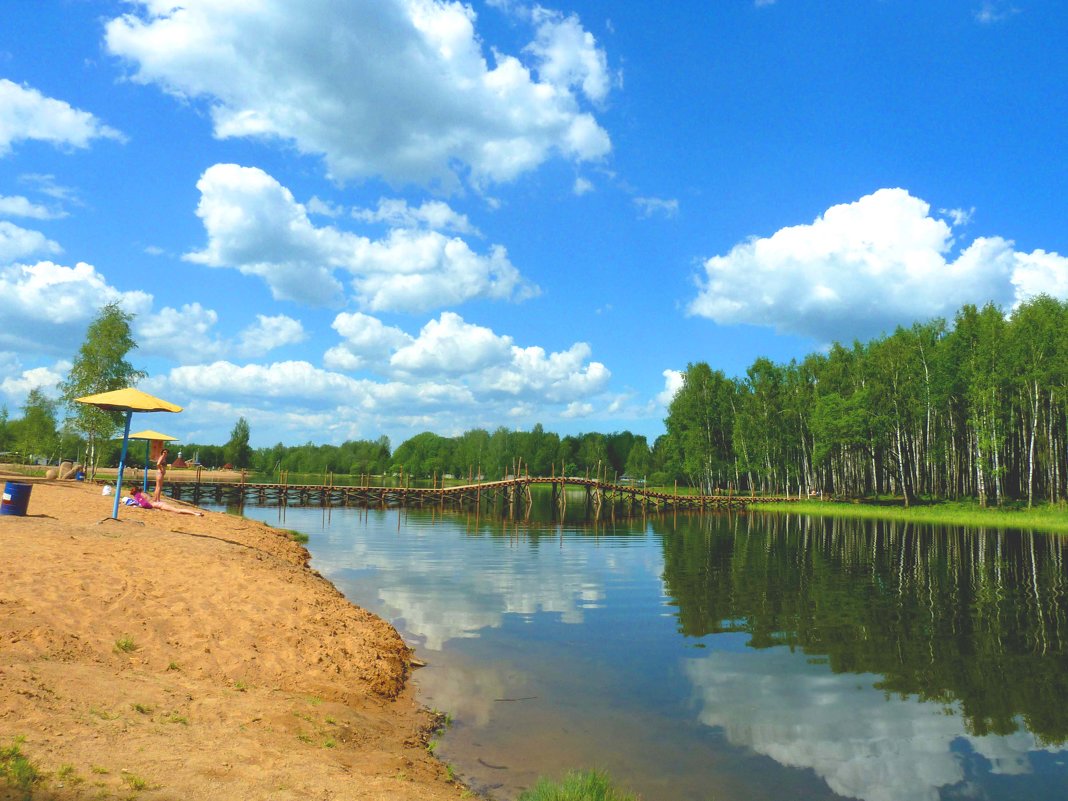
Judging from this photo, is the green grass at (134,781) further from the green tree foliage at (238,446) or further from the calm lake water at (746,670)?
the green tree foliage at (238,446)

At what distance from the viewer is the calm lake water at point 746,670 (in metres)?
9.24

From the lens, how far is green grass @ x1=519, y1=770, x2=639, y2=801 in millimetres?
Result: 7113

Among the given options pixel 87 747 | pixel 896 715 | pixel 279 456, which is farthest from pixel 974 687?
pixel 279 456

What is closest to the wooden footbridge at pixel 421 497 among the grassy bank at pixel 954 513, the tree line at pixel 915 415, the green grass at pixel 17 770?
Answer: the tree line at pixel 915 415

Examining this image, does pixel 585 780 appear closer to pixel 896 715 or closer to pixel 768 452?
pixel 896 715

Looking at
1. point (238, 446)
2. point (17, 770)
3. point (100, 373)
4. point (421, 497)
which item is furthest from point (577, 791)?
point (238, 446)

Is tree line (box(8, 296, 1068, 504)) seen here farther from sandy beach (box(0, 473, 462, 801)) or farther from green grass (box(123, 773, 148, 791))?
green grass (box(123, 773, 148, 791))

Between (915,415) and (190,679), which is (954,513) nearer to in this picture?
(915,415)

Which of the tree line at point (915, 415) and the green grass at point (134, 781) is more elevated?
the tree line at point (915, 415)

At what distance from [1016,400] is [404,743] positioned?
60.4 metres

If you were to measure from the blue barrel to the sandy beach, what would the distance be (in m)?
0.97

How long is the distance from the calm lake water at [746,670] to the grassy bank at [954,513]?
18.2m

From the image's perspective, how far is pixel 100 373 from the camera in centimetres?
4769

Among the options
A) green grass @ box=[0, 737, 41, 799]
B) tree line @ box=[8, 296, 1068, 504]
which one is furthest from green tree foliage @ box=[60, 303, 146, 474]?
green grass @ box=[0, 737, 41, 799]
